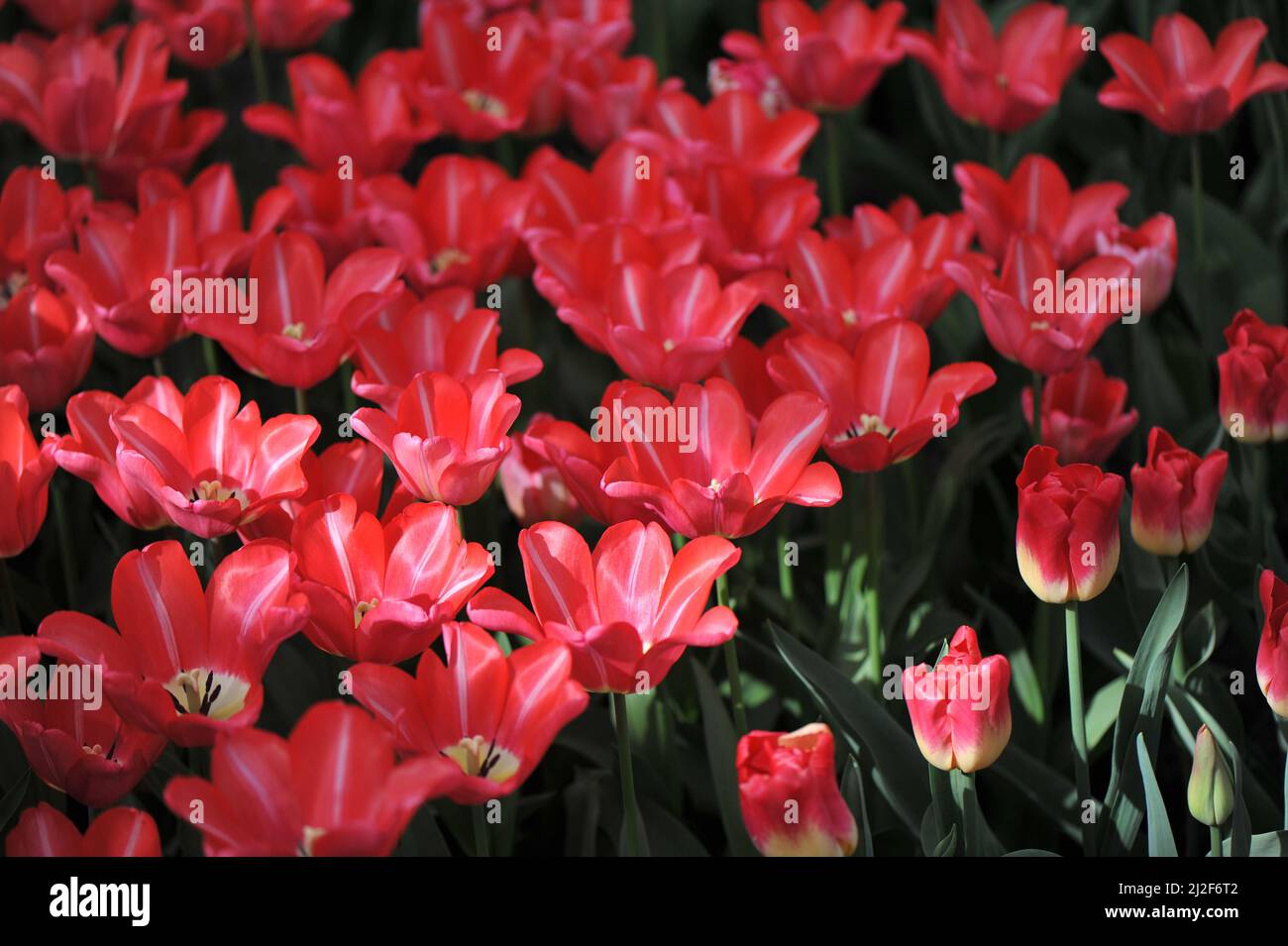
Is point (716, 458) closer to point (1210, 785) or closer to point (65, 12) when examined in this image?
point (1210, 785)

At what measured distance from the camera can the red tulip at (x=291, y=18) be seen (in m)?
1.86

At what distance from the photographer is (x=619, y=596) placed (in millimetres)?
1001

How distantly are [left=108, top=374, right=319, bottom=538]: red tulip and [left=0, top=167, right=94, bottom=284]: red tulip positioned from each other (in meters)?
0.46

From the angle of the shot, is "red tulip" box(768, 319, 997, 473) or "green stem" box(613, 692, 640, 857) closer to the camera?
"green stem" box(613, 692, 640, 857)

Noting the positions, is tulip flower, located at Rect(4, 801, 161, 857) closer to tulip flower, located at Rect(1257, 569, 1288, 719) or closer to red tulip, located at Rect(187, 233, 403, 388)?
red tulip, located at Rect(187, 233, 403, 388)

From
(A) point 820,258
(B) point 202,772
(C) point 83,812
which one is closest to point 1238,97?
(A) point 820,258

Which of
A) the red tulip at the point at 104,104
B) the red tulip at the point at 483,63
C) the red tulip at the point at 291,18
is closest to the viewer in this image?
the red tulip at the point at 104,104

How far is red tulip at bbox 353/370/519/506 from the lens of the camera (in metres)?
1.05

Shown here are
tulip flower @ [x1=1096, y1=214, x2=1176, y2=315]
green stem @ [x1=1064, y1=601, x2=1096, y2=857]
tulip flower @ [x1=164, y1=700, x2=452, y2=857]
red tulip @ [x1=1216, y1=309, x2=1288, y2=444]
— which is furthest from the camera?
tulip flower @ [x1=1096, y1=214, x2=1176, y2=315]

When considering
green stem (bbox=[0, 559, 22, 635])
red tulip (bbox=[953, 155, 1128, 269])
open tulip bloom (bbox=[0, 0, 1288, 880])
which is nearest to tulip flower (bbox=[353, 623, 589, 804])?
open tulip bloom (bbox=[0, 0, 1288, 880])

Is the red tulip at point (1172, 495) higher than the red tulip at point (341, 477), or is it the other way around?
the red tulip at point (341, 477)

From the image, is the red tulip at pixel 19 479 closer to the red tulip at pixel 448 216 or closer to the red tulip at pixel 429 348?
the red tulip at pixel 429 348

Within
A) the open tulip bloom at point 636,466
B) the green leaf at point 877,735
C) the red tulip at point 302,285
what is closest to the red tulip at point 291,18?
the open tulip bloom at point 636,466

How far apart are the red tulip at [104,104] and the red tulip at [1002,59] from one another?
2.83 ft
